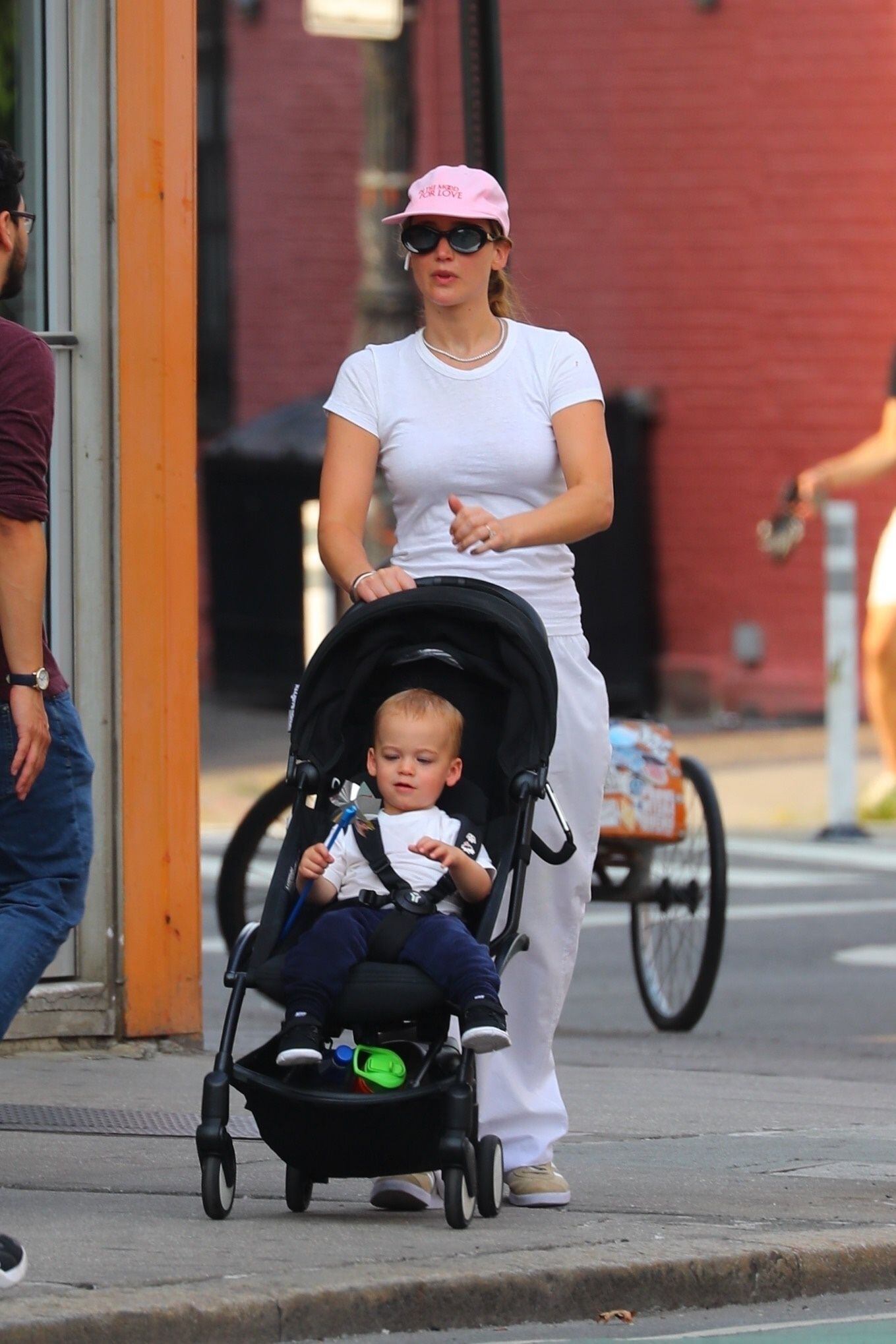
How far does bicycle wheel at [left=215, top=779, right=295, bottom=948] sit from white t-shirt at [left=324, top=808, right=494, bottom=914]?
3722mm

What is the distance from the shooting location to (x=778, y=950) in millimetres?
11031

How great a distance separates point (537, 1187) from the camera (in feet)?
18.7

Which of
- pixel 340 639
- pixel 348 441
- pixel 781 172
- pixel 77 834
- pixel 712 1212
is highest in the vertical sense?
pixel 781 172

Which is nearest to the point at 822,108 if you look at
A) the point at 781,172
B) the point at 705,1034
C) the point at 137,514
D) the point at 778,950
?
the point at 781,172

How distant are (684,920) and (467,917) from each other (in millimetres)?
3700

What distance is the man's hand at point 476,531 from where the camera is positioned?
5.48m

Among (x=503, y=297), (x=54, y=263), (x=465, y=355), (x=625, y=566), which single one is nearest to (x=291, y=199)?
(x=625, y=566)

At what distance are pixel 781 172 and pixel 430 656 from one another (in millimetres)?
14497

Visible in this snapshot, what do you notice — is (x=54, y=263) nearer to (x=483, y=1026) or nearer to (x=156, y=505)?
(x=156, y=505)

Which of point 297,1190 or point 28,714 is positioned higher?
point 28,714

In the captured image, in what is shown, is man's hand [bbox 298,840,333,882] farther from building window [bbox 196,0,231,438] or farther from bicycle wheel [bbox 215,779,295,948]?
building window [bbox 196,0,231,438]

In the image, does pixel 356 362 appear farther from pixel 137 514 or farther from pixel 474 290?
pixel 137 514

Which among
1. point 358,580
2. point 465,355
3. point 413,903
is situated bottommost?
point 413,903

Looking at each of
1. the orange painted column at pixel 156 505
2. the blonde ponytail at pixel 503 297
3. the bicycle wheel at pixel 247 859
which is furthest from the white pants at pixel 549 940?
the bicycle wheel at pixel 247 859
